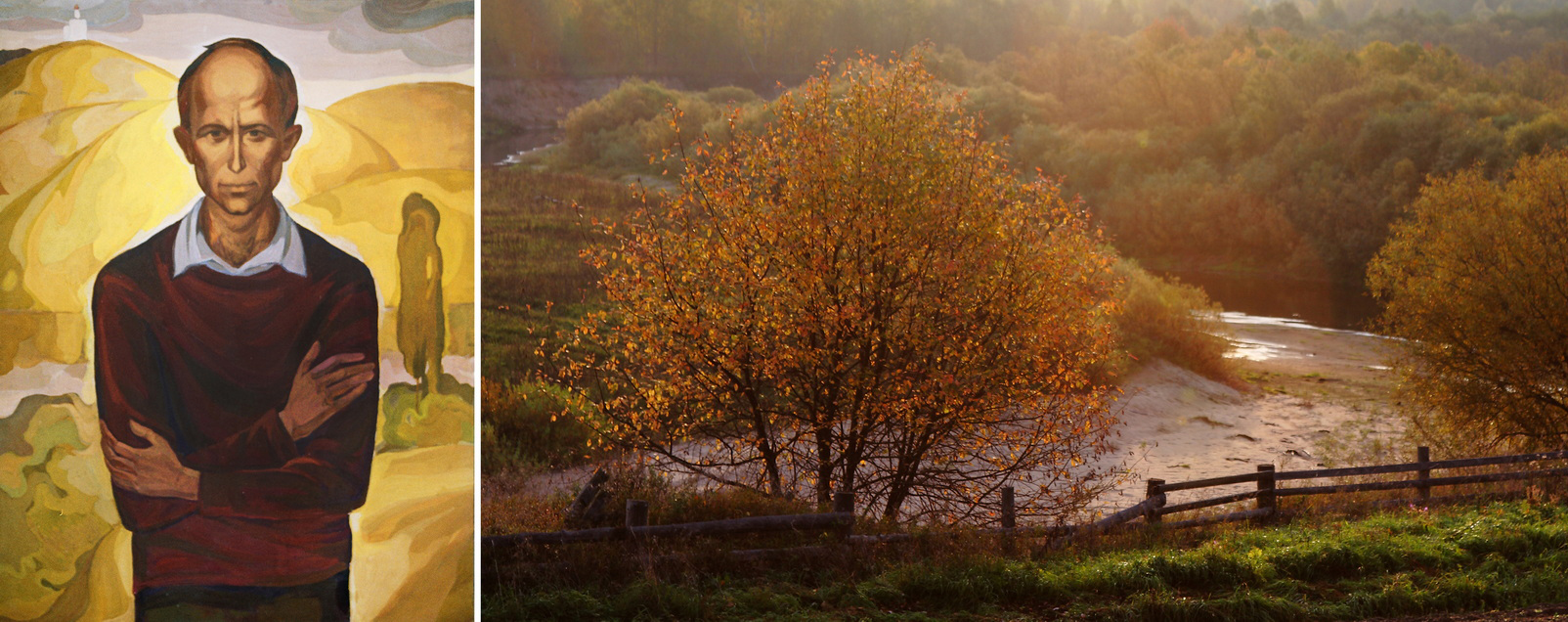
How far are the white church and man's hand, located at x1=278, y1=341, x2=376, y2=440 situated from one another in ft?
5.09

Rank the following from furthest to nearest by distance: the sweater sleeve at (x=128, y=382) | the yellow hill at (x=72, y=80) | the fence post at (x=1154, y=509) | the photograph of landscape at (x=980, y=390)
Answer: the fence post at (x=1154, y=509) → the photograph of landscape at (x=980, y=390) → the sweater sleeve at (x=128, y=382) → the yellow hill at (x=72, y=80)

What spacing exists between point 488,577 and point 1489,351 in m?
18.0

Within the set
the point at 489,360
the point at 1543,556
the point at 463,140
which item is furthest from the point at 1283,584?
the point at 489,360

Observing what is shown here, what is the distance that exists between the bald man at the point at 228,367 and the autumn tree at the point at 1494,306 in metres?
18.9

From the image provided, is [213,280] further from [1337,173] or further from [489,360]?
[1337,173]

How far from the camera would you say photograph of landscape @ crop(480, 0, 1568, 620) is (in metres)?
6.96

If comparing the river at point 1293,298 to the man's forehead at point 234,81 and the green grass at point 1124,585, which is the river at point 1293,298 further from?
the man's forehead at point 234,81

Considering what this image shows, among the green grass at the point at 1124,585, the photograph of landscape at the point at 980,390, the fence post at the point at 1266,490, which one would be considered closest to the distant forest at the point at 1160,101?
the photograph of landscape at the point at 980,390

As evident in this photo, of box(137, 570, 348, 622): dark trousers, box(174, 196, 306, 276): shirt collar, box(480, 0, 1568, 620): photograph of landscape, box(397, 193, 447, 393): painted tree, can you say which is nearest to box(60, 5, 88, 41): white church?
box(174, 196, 306, 276): shirt collar

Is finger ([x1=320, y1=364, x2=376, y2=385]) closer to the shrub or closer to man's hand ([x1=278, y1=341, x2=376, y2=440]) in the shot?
man's hand ([x1=278, y1=341, x2=376, y2=440])

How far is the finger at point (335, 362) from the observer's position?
4219mm

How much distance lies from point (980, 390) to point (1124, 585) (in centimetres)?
339

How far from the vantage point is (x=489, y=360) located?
2231 centimetres

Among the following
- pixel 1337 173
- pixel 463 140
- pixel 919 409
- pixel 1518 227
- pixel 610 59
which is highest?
pixel 610 59
